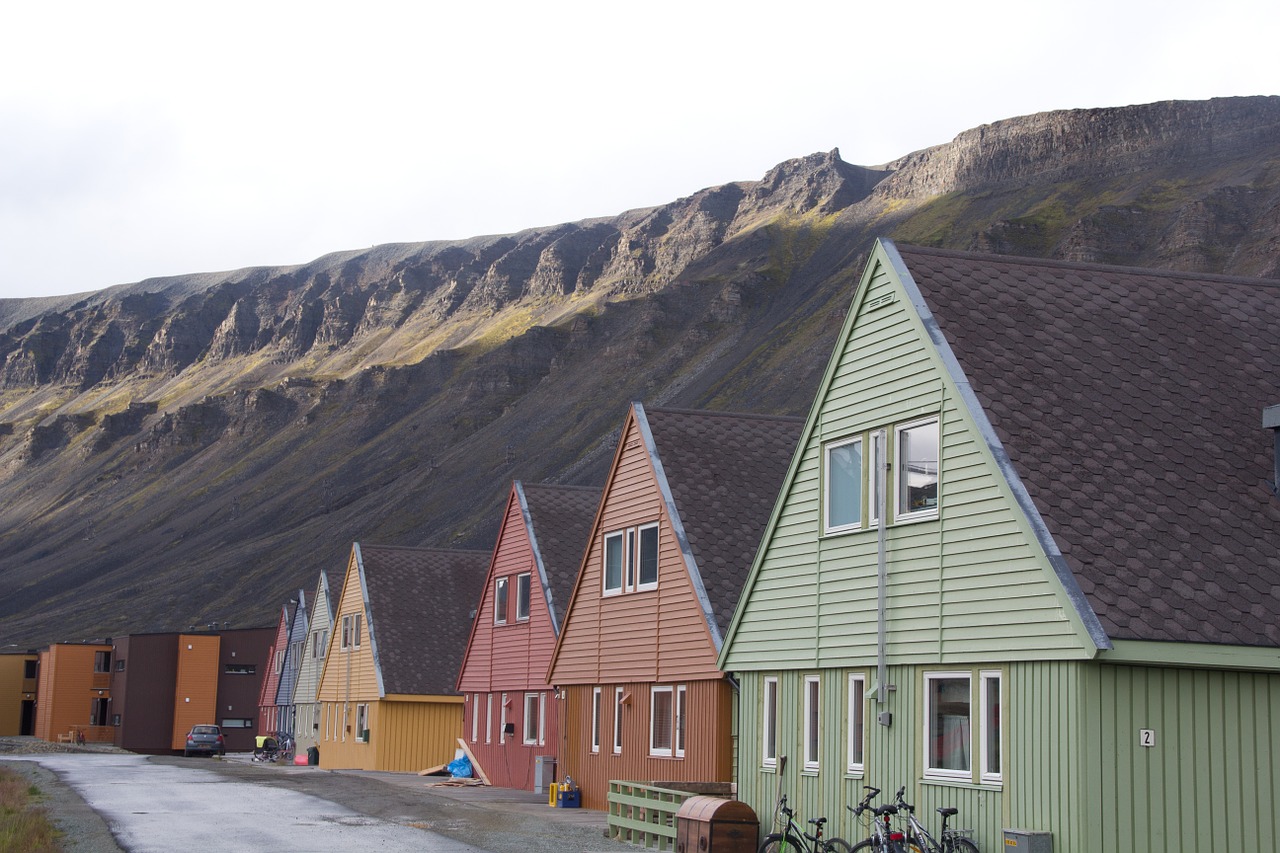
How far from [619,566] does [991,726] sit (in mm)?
13943

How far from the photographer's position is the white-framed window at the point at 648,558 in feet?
88.4

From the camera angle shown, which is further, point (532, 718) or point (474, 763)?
point (474, 763)

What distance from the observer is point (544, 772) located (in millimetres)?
32625

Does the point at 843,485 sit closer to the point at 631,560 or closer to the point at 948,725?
the point at 948,725

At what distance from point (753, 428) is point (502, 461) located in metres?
117

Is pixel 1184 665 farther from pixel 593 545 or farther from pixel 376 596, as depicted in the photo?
pixel 376 596

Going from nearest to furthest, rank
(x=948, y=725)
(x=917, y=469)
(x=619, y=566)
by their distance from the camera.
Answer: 1. (x=948, y=725)
2. (x=917, y=469)
3. (x=619, y=566)

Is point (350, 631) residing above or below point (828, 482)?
below

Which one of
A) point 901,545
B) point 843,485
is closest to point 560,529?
point 843,485

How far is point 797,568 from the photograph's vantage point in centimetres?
1942

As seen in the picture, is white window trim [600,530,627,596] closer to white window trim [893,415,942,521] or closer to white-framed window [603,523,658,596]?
white-framed window [603,523,658,596]

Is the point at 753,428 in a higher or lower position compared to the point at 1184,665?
higher

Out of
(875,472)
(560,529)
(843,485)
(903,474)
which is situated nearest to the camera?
(903,474)

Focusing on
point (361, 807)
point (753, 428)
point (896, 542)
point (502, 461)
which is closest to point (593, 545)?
point (753, 428)
